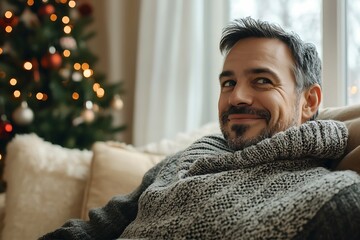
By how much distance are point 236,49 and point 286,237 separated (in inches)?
26.9

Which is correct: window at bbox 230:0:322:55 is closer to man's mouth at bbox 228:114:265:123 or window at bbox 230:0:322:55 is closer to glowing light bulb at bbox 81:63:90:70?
glowing light bulb at bbox 81:63:90:70

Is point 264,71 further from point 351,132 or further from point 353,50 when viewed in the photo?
point 353,50

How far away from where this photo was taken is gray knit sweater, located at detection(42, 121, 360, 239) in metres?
1.10

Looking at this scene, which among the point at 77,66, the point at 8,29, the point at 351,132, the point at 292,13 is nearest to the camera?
the point at 351,132

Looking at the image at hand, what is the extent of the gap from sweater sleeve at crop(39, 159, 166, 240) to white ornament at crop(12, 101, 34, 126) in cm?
141

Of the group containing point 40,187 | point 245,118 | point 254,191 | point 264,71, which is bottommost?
point 40,187

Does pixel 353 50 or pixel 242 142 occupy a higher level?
pixel 353 50

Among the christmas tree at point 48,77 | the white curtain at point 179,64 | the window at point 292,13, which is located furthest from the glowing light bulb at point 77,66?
the window at point 292,13

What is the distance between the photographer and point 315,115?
1630 mm

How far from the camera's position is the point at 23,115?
9.53 feet

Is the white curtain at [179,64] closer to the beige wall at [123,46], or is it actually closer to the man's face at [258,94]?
the beige wall at [123,46]

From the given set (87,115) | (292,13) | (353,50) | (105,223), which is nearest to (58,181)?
(105,223)

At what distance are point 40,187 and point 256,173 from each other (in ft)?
3.23

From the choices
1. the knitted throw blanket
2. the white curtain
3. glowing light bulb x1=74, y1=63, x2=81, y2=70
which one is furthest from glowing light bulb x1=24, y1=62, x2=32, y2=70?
the knitted throw blanket
